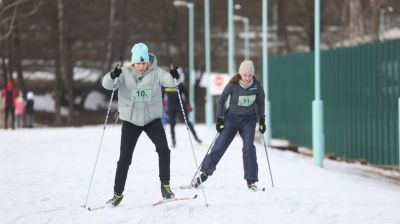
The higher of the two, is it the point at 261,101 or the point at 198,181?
the point at 261,101

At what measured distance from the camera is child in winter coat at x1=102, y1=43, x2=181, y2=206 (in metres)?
9.09

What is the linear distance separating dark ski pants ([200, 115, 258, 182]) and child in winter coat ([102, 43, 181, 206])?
160 cm

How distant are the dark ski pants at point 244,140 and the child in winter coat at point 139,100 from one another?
5.24 ft

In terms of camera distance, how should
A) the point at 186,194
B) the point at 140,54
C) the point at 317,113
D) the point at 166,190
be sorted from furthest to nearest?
1. the point at 317,113
2. the point at 186,194
3. the point at 166,190
4. the point at 140,54

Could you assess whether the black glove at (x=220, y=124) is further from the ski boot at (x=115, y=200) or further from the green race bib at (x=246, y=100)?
the ski boot at (x=115, y=200)

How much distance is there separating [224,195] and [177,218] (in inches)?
70.9

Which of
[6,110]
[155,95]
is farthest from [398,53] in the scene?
[6,110]

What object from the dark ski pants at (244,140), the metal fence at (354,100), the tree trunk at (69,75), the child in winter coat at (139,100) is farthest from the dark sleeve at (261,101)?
the tree trunk at (69,75)

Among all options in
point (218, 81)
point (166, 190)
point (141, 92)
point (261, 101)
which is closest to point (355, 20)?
point (218, 81)

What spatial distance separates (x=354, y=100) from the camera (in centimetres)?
1994

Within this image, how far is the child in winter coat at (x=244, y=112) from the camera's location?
34.5ft

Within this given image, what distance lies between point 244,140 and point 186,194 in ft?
3.41

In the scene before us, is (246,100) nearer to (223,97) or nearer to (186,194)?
(223,97)

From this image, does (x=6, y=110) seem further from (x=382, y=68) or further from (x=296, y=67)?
(x=382, y=68)
